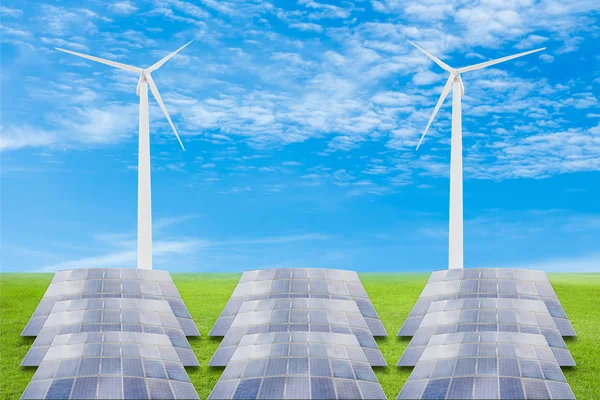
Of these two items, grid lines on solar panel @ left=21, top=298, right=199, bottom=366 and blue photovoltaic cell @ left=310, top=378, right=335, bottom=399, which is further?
grid lines on solar panel @ left=21, top=298, right=199, bottom=366

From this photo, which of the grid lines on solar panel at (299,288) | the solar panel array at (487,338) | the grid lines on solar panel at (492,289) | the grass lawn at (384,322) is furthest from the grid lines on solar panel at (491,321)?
the grid lines on solar panel at (299,288)

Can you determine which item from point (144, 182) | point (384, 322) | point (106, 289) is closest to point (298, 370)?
point (106, 289)

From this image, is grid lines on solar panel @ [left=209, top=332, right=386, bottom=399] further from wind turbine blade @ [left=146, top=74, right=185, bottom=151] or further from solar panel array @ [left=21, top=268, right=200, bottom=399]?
wind turbine blade @ [left=146, top=74, right=185, bottom=151]

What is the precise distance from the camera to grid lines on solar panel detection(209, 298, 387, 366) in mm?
39250

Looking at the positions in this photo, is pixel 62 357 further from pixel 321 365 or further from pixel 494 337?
pixel 494 337

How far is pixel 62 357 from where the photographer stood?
105 ft

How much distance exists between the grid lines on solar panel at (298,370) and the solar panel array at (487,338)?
8.66ft

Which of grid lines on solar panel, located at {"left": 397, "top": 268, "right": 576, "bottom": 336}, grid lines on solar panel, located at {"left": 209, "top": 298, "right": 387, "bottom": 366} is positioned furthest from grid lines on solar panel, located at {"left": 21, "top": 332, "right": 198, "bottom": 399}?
grid lines on solar panel, located at {"left": 397, "top": 268, "right": 576, "bottom": 336}

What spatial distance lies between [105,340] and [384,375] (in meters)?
17.2

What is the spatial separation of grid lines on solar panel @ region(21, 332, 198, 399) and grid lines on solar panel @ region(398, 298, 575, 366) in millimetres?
15705

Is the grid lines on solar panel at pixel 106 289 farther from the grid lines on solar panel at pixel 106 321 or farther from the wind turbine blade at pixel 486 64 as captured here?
the wind turbine blade at pixel 486 64

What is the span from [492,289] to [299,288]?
13036mm

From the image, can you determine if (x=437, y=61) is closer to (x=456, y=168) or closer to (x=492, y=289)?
(x=456, y=168)

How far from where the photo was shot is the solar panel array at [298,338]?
30797mm
